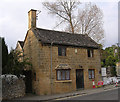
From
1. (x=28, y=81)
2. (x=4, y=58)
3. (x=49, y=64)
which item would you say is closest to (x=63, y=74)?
(x=49, y=64)

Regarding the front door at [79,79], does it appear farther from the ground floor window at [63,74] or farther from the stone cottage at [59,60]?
the ground floor window at [63,74]

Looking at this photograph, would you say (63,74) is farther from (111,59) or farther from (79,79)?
(111,59)

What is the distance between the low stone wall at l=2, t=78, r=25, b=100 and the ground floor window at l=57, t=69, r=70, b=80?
14.2 feet

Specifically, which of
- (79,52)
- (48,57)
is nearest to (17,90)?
(48,57)

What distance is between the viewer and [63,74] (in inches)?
672

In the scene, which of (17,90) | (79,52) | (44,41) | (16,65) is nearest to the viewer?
(17,90)

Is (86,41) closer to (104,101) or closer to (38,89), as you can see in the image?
(38,89)

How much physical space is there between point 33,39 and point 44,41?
73.5 inches

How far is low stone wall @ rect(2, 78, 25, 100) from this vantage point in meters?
13.4

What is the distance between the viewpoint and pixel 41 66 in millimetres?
15828

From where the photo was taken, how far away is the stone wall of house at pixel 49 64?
15789mm

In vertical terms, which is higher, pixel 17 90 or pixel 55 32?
pixel 55 32

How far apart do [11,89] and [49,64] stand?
458 centimetres

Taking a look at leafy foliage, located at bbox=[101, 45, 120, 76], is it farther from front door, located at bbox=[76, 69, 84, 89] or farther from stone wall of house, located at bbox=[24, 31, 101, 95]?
front door, located at bbox=[76, 69, 84, 89]
